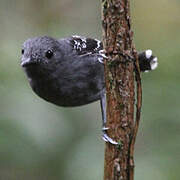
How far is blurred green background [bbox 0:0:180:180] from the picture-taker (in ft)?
13.8

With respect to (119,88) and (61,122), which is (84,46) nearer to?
(61,122)

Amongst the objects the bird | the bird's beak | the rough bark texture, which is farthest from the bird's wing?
the rough bark texture

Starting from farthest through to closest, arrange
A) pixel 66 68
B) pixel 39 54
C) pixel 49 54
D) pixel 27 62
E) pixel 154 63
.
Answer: pixel 154 63
pixel 66 68
pixel 49 54
pixel 39 54
pixel 27 62

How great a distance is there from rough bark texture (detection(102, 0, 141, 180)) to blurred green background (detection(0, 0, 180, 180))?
1100 millimetres

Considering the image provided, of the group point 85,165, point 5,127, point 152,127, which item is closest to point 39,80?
point 5,127

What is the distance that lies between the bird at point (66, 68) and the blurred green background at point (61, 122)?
28 cm

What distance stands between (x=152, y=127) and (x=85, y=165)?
27.8 inches

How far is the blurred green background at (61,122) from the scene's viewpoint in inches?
166

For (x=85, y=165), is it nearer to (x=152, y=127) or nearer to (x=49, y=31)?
(x=152, y=127)

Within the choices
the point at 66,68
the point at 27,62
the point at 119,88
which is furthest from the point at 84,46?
the point at 119,88

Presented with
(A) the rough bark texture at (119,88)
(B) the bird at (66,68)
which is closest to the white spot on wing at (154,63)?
(B) the bird at (66,68)

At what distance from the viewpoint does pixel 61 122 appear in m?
4.76

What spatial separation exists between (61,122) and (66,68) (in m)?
0.63

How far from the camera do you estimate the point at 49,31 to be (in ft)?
17.9
